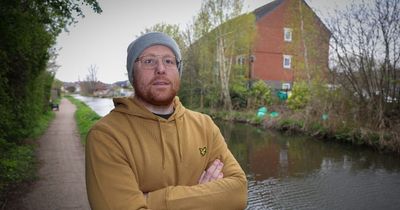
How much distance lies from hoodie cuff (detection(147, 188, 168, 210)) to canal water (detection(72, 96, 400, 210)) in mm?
5601

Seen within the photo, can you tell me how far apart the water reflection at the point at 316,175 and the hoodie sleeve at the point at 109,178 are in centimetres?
579

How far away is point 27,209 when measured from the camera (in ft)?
18.7

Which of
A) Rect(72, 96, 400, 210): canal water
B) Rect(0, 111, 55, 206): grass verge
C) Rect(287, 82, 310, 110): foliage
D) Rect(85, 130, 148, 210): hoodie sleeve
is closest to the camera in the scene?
Rect(85, 130, 148, 210): hoodie sleeve

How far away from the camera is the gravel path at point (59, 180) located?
233 inches

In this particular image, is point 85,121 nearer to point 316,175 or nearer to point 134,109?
point 316,175

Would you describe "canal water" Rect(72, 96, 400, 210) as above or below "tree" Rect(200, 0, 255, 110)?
below

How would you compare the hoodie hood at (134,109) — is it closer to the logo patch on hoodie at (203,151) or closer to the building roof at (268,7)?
the logo patch on hoodie at (203,151)

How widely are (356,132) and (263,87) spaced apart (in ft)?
45.6

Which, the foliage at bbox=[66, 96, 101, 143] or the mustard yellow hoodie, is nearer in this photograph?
the mustard yellow hoodie

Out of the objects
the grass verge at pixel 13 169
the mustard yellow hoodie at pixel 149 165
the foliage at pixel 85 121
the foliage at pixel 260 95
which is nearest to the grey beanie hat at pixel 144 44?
the mustard yellow hoodie at pixel 149 165

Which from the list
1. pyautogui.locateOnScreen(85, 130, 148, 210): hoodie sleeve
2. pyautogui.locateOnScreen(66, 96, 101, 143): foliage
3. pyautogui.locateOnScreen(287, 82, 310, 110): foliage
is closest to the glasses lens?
pyautogui.locateOnScreen(85, 130, 148, 210): hoodie sleeve

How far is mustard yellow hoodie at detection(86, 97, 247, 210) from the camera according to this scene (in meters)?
1.91

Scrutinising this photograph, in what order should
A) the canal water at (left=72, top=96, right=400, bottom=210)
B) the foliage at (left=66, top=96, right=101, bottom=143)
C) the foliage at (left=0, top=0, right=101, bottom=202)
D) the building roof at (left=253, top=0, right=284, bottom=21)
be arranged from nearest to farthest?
the foliage at (left=0, top=0, right=101, bottom=202)
the canal water at (left=72, top=96, right=400, bottom=210)
the foliage at (left=66, top=96, right=101, bottom=143)
the building roof at (left=253, top=0, right=284, bottom=21)

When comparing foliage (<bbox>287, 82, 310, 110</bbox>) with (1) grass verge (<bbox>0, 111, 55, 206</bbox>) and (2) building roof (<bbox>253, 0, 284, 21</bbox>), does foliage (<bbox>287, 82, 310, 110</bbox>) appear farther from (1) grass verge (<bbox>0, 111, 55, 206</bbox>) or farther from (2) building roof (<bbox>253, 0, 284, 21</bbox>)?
(1) grass verge (<bbox>0, 111, 55, 206</bbox>)
